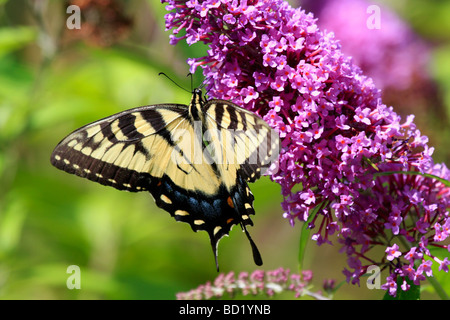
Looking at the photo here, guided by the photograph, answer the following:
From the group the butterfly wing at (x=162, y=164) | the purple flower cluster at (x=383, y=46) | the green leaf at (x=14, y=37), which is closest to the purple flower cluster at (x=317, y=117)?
the butterfly wing at (x=162, y=164)

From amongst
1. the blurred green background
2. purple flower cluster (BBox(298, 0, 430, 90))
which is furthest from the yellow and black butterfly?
purple flower cluster (BBox(298, 0, 430, 90))

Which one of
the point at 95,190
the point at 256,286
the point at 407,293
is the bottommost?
the point at 407,293

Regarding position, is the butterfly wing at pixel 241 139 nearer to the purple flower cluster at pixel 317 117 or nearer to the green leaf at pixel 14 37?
the purple flower cluster at pixel 317 117

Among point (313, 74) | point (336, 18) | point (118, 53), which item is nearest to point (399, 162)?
point (313, 74)

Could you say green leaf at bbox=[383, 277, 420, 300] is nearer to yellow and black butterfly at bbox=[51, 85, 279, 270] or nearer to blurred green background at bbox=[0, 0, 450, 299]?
yellow and black butterfly at bbox=[51, 85, 279, 270]

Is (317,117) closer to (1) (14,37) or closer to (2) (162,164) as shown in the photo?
(2) (162,164)

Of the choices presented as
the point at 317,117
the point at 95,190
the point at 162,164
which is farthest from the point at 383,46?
the point at 317,117
